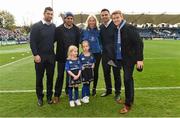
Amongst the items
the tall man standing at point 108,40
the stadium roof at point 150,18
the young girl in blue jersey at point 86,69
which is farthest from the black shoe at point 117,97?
the stadium roof at point 150,18

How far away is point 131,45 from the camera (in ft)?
25.7

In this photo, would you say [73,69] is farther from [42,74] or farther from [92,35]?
[92,35]

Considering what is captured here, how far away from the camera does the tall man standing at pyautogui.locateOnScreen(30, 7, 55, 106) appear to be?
835 cm

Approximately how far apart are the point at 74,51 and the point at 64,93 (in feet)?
5.93

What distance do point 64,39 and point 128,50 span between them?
1537 millimetres

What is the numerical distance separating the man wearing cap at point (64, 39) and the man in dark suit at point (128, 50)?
1.16 metres

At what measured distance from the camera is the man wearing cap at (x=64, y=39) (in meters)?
8.63

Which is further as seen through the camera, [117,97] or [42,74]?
[117,97]

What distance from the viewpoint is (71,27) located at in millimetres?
8734

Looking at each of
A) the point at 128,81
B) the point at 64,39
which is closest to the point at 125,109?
the point at 128,81

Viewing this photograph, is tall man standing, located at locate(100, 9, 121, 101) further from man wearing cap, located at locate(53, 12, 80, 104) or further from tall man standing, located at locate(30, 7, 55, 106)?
tall man standing, located at locate(30, 7, 55, 106)

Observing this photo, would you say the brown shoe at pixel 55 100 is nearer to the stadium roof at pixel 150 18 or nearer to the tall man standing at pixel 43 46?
the tall man standing at pixel 43 46

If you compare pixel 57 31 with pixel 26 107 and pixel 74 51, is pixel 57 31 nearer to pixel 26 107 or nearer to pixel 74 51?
pixel 74 51

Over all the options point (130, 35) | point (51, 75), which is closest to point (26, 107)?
point (51, 75)
